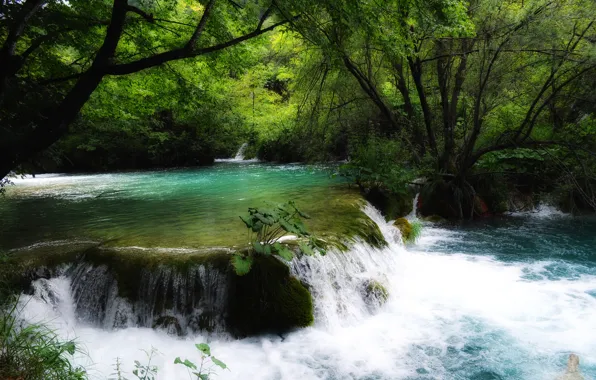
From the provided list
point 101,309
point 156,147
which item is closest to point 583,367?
point 101,309

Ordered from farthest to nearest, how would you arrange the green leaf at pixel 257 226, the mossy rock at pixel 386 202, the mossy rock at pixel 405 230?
the mossy rock at pixel 386 202, the mossy rock at pixel 405 230, the green leaf at pixel 257 226

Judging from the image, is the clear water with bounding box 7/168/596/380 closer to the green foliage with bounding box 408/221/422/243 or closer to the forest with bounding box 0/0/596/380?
the forest with bounding box 0/0/596/380

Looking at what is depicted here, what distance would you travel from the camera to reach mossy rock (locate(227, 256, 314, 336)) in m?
5.32

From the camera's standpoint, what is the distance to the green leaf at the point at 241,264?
483 centimetres

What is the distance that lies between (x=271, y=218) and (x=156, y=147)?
839 inches

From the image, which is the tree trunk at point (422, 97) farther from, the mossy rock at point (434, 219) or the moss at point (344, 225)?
the moss at point (344, 225)

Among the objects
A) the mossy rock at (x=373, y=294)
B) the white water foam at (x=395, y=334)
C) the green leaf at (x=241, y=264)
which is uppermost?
the green leaf at (x=241, y=264)

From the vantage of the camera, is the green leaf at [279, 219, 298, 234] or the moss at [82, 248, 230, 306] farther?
the moss at [82, 248, 230, 306]

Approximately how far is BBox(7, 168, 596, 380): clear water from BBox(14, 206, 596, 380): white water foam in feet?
0.05

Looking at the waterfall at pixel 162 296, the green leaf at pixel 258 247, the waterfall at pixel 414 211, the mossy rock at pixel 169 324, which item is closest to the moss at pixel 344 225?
the waterfall at pixel 162 296

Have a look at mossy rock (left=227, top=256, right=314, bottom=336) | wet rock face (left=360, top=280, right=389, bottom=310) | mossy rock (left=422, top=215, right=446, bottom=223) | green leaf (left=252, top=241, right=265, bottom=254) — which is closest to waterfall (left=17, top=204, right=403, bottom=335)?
mossy rock (left=227, top=256, right=314, bottom=336)

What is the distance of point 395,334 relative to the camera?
17.6ft

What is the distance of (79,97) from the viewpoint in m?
4.41

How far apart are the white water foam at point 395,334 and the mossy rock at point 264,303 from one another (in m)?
0.19
